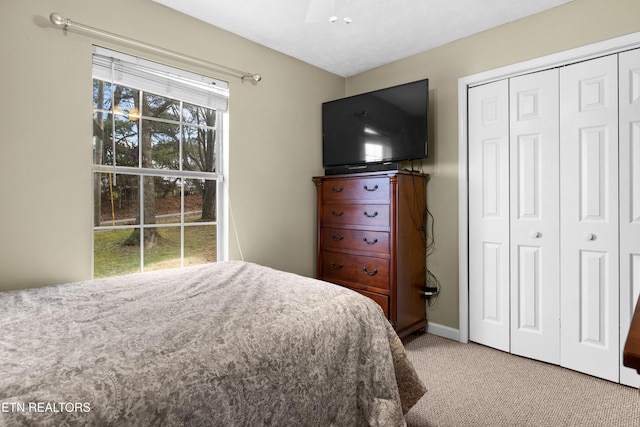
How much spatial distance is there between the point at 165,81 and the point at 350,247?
1881mm

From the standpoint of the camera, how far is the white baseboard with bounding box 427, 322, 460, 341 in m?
2.83

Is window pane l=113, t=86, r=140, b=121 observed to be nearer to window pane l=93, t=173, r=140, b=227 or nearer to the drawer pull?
window pane l=93, t=173, r=140, b=227

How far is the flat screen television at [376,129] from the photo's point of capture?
2.71m

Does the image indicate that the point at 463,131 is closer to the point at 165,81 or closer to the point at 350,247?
the point at 350,247

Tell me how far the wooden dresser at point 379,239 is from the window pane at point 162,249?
1.24 metres

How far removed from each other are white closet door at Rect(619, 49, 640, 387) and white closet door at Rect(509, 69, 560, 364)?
0.34 meters

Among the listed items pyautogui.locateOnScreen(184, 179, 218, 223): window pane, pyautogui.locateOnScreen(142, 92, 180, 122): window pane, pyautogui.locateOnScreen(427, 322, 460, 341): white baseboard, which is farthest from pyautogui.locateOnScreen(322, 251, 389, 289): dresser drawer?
pyautogui.locateOnScreen(142, 92, 180, 122): window pane

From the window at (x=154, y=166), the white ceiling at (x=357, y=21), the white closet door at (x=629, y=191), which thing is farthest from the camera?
the white ceiling at (x=357, y=21)

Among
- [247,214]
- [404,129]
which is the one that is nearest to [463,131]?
[404,129]

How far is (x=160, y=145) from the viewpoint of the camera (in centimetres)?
242

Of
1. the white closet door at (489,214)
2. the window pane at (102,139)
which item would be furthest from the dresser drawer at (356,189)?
the window pane at (102,139)

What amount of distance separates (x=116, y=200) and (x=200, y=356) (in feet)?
5.33

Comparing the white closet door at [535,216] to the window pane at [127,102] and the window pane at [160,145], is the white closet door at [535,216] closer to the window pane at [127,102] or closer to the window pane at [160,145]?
the window pane at [160,145]

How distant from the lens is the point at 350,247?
2908 mm
